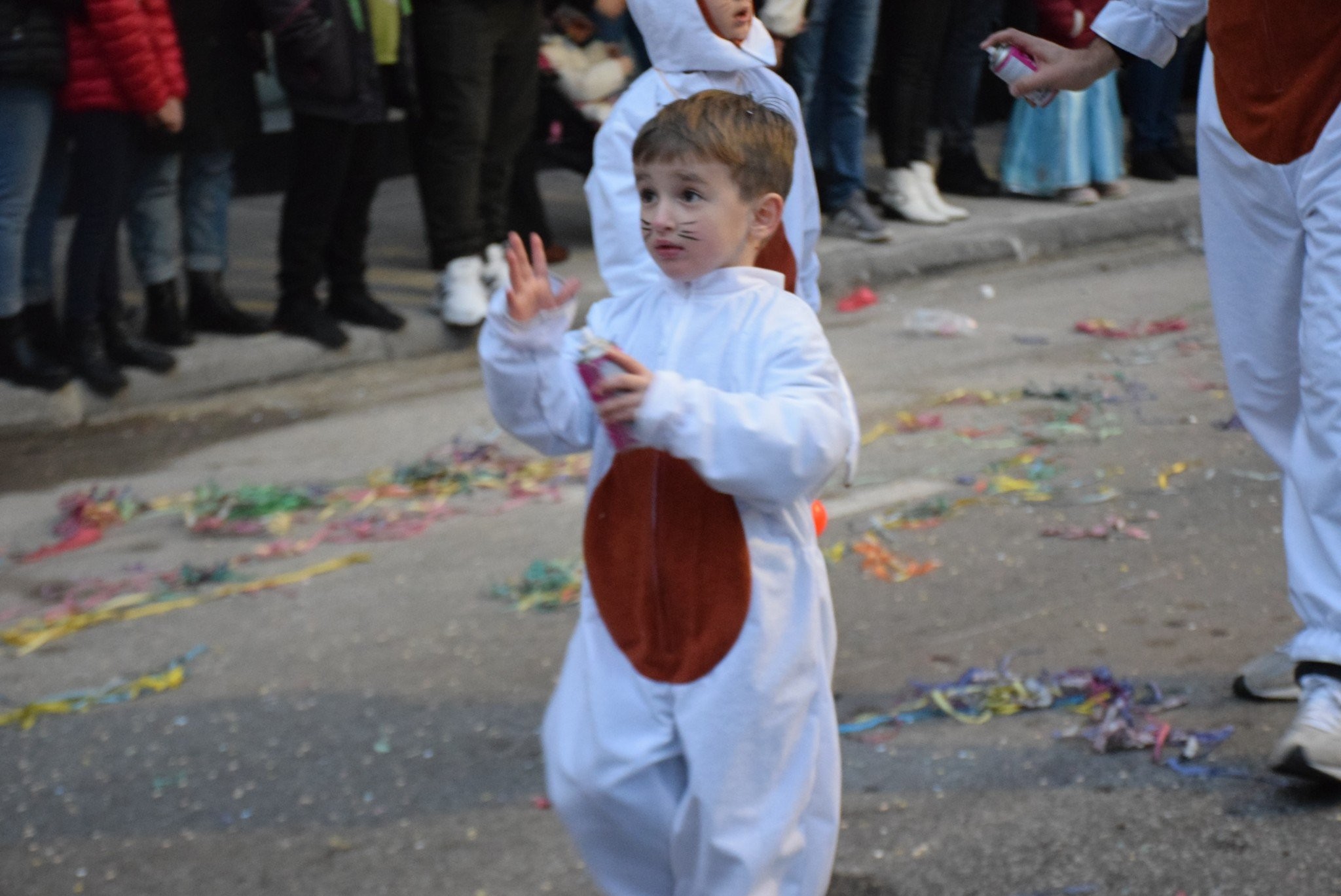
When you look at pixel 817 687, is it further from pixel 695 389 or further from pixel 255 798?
pixel 255 798

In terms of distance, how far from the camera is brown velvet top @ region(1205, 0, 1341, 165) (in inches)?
125

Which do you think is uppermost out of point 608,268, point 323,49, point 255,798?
point 608,268

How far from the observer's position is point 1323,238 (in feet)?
10.5

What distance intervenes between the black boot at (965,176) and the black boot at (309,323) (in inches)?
185

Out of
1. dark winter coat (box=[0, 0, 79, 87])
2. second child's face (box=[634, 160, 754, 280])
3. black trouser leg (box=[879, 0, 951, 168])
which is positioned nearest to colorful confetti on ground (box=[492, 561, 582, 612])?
second child's face (box=[634, 160, 754, 280])

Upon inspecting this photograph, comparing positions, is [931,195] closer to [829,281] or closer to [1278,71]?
[829,281]

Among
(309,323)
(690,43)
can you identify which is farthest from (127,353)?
(690,43)

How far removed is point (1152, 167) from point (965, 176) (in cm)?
133

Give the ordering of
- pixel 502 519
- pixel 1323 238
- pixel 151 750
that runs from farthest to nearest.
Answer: pixel 502 519 < pixel 151 750 < pixel 1323 238

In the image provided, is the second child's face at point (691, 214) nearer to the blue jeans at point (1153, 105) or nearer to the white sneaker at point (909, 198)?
the white sneaker at point (909, 198)

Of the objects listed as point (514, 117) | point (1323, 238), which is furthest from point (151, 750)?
point (514, 117)

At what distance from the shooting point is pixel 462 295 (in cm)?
761

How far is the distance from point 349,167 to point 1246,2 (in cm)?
485

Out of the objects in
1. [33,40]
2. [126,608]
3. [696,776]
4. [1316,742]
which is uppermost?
[696,776]
